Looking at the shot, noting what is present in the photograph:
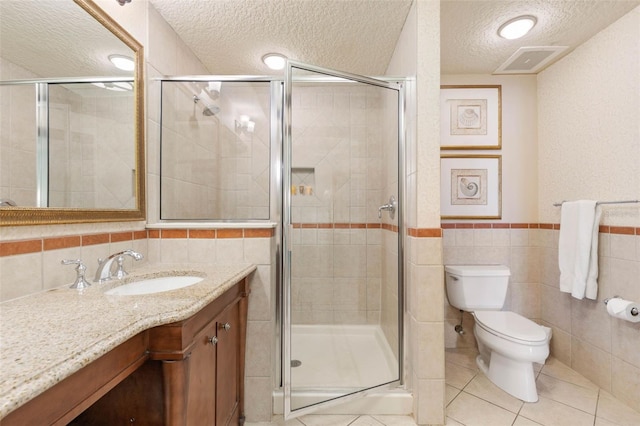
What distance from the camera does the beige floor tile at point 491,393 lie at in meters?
1.69

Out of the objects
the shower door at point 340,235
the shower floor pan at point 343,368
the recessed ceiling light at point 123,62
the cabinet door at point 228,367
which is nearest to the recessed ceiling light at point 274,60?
the shower door at point 340,235

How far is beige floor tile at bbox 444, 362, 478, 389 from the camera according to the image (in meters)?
1.92

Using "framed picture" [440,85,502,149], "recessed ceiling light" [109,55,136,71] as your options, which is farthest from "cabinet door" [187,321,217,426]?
"framed picture" [440,85,502,149]

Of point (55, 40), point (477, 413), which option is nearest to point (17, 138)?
point (55, 40)

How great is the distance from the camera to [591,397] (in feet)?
5.74

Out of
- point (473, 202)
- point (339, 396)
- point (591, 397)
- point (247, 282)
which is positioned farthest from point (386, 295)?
point (591, 397)

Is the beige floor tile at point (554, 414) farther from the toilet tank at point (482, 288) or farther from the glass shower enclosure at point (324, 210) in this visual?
the glass shower enclosure at point (324, 210)

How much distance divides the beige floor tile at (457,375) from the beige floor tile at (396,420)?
50 cm

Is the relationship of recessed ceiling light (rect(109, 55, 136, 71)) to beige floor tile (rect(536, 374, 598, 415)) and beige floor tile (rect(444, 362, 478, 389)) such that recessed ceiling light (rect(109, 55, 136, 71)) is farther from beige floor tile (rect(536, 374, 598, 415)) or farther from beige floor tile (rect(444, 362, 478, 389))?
beige floor tile (rect(536, 374, 598, 415))

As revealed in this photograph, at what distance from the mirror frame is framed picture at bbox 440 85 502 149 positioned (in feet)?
7.11

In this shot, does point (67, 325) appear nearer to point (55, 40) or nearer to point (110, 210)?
point (110, 210)

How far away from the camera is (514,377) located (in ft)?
5.84

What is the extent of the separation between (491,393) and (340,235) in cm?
141

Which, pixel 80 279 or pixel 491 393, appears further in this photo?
pixel 491 393
